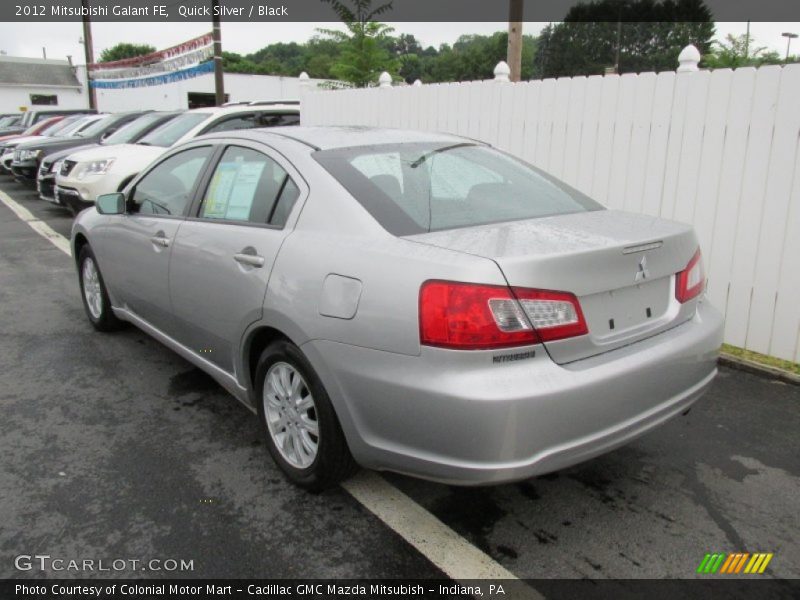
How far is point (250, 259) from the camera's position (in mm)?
2938

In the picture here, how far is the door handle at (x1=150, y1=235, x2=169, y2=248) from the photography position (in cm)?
367

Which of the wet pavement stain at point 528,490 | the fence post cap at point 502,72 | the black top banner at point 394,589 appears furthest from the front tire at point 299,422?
the fence post cap at point 502,72

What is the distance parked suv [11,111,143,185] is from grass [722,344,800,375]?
11.8 m

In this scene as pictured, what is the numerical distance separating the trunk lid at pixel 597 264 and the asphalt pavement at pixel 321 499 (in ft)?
2.52

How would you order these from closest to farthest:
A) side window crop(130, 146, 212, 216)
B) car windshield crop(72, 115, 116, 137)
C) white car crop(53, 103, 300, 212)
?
side window crop(130, 146, 212, 216) < white car crop(53, 103, 300, 212) < car windshield crop(72, 115, 116, 137)

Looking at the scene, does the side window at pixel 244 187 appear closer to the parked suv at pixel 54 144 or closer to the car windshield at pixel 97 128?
the parked suv at pixel 54 144

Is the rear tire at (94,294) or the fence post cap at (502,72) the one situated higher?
the fence post cap at (502,72)

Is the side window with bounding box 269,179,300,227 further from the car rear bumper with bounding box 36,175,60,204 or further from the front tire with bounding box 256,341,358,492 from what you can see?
the car rear bumper with bounding box 36,175,60,204

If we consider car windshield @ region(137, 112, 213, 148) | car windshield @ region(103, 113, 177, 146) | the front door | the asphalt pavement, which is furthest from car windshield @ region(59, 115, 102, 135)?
the asphalt pavement

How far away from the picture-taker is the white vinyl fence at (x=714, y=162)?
430 centimetres

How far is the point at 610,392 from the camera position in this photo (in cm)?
233

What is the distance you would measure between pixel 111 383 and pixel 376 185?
233cm

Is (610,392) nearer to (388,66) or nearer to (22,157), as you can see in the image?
(388,66)

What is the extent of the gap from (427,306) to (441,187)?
3.06 feet
